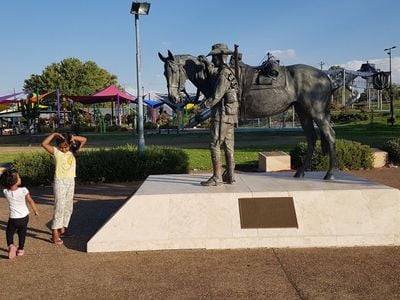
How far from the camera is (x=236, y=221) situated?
555cm

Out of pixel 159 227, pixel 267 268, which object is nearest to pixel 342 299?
pixel 267 268

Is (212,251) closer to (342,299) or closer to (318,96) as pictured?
(342,299)

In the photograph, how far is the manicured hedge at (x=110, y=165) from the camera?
1198cm

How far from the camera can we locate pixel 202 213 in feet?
18.5

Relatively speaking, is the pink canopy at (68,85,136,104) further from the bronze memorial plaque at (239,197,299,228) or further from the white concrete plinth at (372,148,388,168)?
the bronze memorial plaque at (239,197,299,228)

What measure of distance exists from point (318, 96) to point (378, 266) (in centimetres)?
279

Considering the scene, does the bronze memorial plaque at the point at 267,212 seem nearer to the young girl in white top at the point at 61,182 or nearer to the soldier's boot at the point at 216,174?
the soldier's boot at the point at 216,174

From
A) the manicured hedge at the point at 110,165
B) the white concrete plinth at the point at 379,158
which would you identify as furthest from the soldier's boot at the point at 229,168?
the white concrete plinth at the point at 379,158

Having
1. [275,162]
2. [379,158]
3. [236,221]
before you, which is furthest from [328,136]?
[379,158]

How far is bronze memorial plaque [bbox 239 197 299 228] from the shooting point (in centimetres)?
556

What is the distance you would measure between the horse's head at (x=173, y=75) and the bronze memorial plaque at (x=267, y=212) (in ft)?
5.77

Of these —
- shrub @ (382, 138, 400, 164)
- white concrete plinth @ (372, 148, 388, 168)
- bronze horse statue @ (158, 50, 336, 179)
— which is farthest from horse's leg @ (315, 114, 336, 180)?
shrub @ (382, 138, 400, 164)

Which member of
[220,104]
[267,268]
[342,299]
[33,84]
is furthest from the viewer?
[33,84]

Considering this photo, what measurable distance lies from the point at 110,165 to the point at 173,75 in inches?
268
